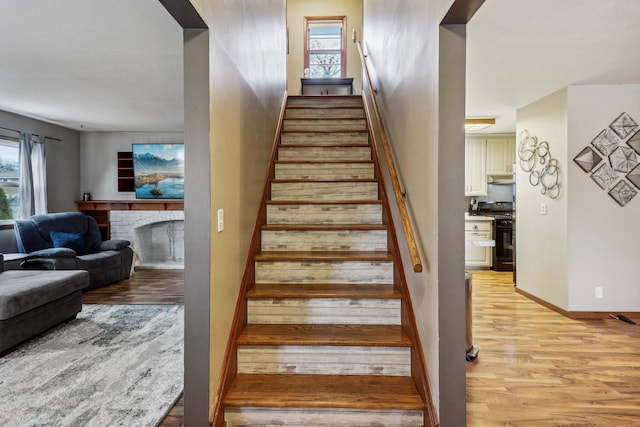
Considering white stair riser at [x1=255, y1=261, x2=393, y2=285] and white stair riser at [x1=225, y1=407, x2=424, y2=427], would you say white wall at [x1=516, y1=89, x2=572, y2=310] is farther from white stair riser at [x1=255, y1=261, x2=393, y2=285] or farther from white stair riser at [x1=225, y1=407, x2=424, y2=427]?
white stair riser at [x1=225, y1=407, x2=424, y2=427]

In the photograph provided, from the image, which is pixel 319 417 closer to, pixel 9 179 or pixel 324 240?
pixel 324 240

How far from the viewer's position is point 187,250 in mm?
1675

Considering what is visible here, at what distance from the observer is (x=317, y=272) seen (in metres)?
2.60

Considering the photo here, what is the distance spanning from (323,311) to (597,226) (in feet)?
10.7

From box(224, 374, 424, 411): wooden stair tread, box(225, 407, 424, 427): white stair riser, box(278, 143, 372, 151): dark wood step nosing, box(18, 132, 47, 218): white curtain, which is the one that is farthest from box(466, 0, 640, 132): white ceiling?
box(18, 132, 47, 218): white curtain

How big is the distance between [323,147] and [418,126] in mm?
1869

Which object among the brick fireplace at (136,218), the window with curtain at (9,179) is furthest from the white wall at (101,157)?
the window with curtain at (9,179)

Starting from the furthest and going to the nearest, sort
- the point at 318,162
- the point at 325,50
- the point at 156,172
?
1. the point at 325,50
2. the point at 156,172
3. the point at 318,162

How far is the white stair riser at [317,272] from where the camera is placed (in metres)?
2.59

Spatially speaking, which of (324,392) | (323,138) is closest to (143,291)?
(323,138)

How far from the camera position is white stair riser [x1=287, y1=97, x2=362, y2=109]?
191 inches

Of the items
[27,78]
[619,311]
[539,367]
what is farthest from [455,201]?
[27,78]

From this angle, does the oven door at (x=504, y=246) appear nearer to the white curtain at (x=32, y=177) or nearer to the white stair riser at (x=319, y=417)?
the white stair riser at (x=319, y=417)

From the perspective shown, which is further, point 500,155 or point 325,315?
point 500,155
